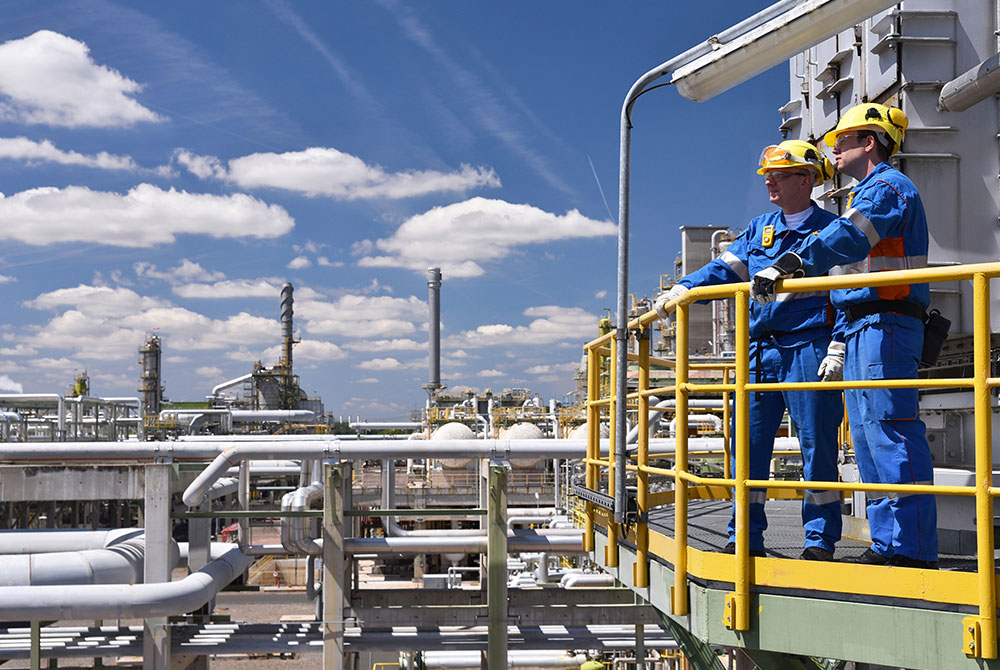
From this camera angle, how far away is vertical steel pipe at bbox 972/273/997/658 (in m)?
2.47

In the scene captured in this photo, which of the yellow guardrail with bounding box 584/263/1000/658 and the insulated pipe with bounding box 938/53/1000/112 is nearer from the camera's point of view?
the yellow guardrail with bounding box 584/263/1000/658

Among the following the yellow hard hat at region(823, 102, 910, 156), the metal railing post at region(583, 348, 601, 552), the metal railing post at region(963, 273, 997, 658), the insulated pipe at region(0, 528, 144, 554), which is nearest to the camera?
the metal railing post at region(963, 273, 997, 658)

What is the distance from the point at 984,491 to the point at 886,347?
684mm

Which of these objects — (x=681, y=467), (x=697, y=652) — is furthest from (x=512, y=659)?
(x=681, y=467)

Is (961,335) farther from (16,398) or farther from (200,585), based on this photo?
(16,398)

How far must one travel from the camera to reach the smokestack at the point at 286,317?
47625 millimetres

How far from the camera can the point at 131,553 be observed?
661 cm

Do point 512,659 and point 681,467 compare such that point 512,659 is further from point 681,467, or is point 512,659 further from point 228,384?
point 228,384

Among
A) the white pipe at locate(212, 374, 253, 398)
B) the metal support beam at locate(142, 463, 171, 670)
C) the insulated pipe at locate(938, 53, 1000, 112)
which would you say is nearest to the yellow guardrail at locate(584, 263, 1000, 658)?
the insulated pipe at locate(938, 53, 1000, 112)

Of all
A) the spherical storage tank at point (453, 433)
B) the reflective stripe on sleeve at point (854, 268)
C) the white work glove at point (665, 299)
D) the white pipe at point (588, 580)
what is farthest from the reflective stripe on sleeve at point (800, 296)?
the spherical storage tank at point (453, 433)

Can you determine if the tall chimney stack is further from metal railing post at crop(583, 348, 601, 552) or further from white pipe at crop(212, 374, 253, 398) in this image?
metal railing post at crop(583, 348, 601, 552)

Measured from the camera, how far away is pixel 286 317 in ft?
158

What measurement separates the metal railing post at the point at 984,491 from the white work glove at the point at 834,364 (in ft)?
2.35

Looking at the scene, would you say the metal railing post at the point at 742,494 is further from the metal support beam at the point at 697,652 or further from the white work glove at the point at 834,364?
the metal support beam at the point at 697,652
